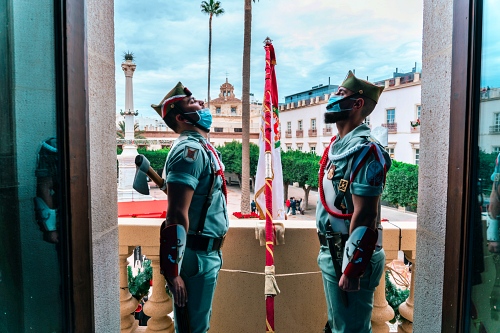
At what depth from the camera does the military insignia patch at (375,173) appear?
7.64 ft

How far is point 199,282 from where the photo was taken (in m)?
2.65

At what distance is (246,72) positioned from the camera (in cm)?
1282

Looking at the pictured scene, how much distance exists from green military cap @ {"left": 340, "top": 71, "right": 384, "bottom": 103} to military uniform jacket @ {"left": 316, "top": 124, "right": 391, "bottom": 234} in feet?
0.75

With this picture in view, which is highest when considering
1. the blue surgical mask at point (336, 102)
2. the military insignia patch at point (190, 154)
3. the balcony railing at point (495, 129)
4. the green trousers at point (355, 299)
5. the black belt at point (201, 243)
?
the blue surgical mask at point (336, 102)

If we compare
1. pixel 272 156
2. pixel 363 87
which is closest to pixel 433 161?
pixel 363 87

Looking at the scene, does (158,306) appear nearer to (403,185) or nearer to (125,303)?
(125,303)

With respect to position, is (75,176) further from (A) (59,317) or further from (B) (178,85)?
(B) (178,85)

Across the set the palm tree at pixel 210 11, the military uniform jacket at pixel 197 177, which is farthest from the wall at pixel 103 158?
the palm tree at pixel 210 11

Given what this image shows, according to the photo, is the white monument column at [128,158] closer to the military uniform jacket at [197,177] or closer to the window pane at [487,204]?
the military uniform jacket at [197,177]

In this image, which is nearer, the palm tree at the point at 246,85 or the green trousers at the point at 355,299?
the green trousers at the point at 355,299

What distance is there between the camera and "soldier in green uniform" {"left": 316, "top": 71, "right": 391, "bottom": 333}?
2350mm

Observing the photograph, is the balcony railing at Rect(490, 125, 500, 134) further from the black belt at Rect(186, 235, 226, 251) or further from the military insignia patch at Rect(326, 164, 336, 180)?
the black belt at Rect(186, 235, 226, 251)

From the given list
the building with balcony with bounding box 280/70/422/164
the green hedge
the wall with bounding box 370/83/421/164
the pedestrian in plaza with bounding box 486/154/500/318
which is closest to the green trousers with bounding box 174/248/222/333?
the pedestrian in plaza with bounding box 486/154/500/318

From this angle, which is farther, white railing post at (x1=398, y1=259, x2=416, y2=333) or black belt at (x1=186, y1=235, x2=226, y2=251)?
white railing post at (x1=398, y1=259, x2=416, y2=333)
